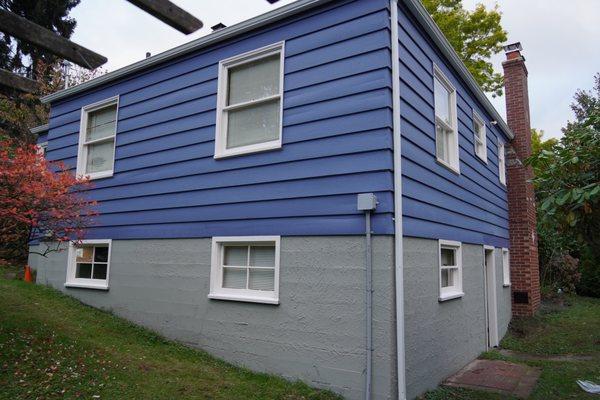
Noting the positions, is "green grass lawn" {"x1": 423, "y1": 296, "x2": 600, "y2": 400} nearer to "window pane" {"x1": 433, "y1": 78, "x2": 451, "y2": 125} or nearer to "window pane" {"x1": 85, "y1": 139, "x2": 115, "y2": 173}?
"window pane" {"x1": 433, "y1": 78, "x2": 451, "y2": 125}

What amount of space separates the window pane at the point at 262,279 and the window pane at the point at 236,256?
0.23 m

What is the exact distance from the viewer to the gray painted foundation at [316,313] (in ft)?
17.1

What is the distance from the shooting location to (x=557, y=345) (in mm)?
9023

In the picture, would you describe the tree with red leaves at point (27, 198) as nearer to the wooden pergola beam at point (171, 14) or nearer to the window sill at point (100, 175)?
the window sill at point (100, 175)

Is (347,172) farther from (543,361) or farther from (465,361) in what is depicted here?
(543,361)

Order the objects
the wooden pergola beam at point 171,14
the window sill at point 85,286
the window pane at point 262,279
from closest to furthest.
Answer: the wooden pergola beam at point 171,14 → the window pane at point 262,279 → the window sill at point 85,286

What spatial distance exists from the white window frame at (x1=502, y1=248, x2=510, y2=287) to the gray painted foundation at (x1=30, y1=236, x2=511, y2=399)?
11.5 feet

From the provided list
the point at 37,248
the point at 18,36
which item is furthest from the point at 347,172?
the point at 37,248

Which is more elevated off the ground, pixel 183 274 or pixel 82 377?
pixel 183 274

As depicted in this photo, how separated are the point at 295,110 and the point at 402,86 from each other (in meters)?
1.43

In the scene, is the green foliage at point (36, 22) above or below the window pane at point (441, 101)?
above

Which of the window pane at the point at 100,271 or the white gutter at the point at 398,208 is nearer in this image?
the white gutter at the point at 398,208

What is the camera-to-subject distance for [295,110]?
20.2 ft

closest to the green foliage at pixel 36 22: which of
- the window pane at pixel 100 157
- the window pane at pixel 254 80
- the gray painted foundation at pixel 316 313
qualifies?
the window pane at pixel 100 157
